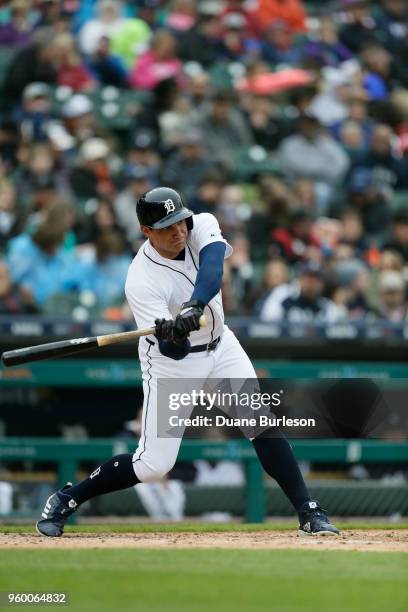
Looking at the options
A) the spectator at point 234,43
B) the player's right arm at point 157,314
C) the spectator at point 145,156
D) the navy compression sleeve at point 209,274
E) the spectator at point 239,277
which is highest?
the navy compression sleeve at point 209,274

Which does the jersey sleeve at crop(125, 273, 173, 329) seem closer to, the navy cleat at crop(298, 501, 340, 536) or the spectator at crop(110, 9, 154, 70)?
the navy cleat at crop(298, 501, 340, 536)

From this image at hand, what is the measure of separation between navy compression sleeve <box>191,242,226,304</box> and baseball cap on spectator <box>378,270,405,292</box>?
14.1ft

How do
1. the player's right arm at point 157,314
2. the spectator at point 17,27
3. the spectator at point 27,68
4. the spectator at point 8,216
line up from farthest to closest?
1. the spectator at point 17,27
2. the spectator at point 27,68
3. the spectator at point 8,216
4. the player's right arm at point 157,314

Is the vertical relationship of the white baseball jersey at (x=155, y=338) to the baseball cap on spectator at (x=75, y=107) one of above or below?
above

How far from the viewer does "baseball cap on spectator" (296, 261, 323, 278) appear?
387 inches

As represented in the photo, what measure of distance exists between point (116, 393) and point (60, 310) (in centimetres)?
76

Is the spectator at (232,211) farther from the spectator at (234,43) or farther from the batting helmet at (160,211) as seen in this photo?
the batting helmet at (160,211)

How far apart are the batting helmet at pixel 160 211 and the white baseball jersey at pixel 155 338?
172mm

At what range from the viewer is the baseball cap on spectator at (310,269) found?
9.82 m

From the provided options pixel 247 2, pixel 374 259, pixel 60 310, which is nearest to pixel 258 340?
pixel 60 310

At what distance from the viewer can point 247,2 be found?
45.8ft

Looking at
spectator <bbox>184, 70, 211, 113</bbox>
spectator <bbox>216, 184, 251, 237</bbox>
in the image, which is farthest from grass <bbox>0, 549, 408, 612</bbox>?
spectator <bbox>184, 70, 211, 113</bbox>

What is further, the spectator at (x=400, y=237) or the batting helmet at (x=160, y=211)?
the spectator at (x=400, y=237)

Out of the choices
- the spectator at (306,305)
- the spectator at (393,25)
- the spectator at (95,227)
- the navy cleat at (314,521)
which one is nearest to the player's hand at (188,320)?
the navy cleat at (314,521)
